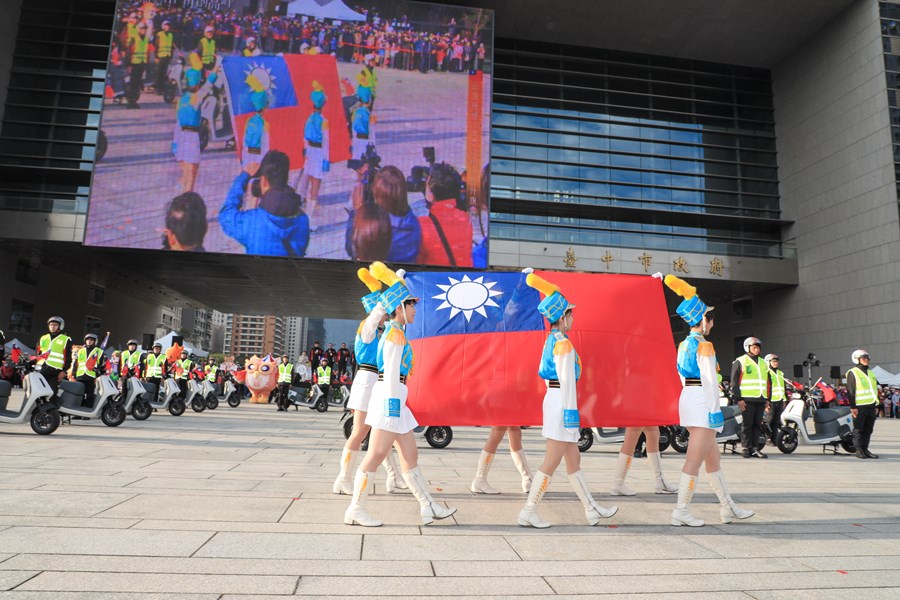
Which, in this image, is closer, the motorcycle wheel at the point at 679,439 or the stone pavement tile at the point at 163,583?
the stone pavement tile at the point at 163,583

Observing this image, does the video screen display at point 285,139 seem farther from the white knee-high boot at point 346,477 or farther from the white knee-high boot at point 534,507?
the white knee-high boot at point 534,507

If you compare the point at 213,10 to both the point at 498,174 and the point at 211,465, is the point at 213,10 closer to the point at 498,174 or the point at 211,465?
the point at 498,174

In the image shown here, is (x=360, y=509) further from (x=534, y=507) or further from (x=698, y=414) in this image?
(x=698, y=414)

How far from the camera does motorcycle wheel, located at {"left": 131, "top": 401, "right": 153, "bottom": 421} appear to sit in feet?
42.9

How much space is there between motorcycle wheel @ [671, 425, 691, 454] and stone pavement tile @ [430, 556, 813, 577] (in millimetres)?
6958

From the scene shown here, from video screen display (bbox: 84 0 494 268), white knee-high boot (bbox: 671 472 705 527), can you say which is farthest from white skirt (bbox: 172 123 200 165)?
white knee-high boot (bbox: 671 472 705 527)

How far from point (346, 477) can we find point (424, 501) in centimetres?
140

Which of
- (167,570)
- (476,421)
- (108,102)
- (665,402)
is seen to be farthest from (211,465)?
(108,102)

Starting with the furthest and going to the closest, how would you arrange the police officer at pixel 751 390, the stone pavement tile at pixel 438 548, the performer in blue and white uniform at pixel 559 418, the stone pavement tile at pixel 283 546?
the police officer at pixel 751 390, the performer in blue and white uniform at pixel 559 418, the stone pavement tile at pixel 438 548, the stone pavement tile at pixel 283 546

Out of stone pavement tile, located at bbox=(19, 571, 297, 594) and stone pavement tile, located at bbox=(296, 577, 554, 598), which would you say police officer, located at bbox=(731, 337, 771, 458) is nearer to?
stone pavement tile, located at bbox=(296, 577, 554, 598)

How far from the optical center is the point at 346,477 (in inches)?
223

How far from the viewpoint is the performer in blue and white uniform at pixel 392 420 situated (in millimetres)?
4477

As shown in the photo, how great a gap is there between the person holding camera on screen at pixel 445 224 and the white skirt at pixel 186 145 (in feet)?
38.5

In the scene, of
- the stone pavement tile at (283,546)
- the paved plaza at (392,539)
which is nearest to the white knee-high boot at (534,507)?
the paved plaza at (392,539)
